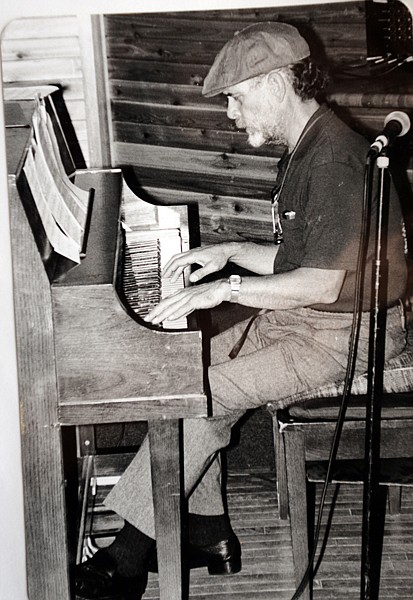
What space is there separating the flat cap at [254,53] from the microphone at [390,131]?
413 mm

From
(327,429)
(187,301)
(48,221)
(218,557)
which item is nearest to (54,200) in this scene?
(48,221)

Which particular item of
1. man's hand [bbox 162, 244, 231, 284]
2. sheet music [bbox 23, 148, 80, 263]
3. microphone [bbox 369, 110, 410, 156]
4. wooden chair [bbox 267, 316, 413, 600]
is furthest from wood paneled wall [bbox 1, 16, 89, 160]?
wooden chair [bbox 267, 316, 413, 600]

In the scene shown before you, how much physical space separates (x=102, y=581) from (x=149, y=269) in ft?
2.38

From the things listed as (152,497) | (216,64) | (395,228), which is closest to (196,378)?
(152,497)

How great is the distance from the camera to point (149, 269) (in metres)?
1.84

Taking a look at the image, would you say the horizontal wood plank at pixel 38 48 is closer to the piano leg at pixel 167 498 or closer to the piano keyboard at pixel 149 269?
the piano keyboard at pixel 149 269

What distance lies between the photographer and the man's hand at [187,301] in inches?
57.9

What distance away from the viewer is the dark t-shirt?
154 cm

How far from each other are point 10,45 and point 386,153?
0.83m

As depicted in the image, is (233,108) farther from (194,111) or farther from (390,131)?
(390,131)

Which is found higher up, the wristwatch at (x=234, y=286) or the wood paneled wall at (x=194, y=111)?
the wood paneled wall at (x=194, y=111)

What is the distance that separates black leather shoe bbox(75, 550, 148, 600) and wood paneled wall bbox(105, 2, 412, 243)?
897 millimetres

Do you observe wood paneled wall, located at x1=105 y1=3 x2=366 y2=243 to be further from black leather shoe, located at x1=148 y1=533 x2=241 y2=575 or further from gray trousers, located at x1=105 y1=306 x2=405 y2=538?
black leather shoe, located at x1=148 y1=533 x2=241 y2=575

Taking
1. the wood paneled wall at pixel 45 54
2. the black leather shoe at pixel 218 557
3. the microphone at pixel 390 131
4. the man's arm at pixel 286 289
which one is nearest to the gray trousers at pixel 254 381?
the man's arm at pixel 286 289
